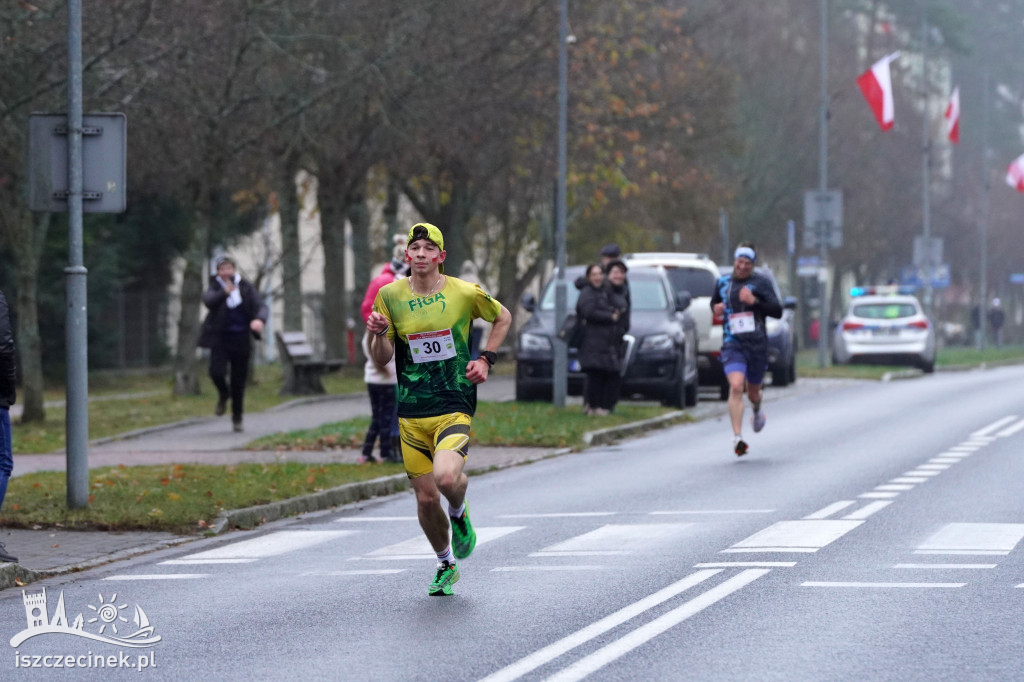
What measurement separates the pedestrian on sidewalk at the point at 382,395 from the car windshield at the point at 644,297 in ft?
26.9

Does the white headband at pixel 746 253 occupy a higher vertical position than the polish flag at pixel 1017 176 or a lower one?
lower

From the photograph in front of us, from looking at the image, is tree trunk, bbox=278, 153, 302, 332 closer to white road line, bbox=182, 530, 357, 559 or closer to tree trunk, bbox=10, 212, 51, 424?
tree trunk, bbox=10, 212, 51, 424

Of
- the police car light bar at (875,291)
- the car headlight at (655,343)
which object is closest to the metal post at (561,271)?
the car headlight at (655,343)

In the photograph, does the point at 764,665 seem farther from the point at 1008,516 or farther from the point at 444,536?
the point at 1008,516

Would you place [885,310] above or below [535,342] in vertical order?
above

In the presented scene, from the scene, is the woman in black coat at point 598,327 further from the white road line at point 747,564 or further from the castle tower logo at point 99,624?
the castle tower logo at point 99,624

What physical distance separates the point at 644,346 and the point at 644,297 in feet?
3.82

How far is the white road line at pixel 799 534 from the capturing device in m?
10.7

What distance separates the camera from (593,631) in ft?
26.1

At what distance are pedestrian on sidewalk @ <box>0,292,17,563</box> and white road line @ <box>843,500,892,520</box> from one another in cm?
509

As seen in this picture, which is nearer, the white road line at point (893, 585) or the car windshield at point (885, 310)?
the white road line at point (893, 585)

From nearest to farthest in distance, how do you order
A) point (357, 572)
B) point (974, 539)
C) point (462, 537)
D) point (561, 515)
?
point (462, 537)
point (357, 572)
point (974, 539)
point (561, 515)

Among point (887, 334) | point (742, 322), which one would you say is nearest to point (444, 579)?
point (742, 322)

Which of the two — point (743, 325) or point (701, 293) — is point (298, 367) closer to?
point (701, 293)
